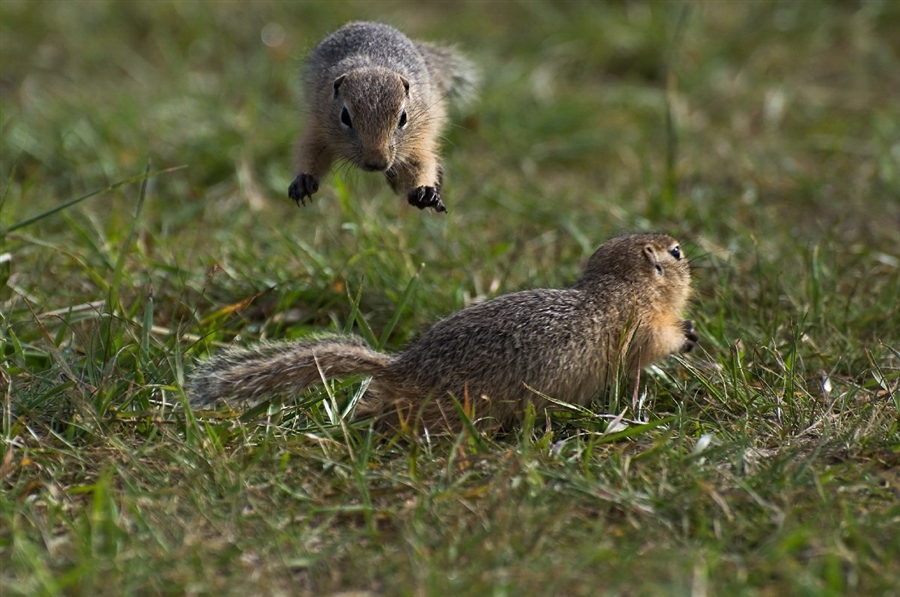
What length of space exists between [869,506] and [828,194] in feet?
11.7

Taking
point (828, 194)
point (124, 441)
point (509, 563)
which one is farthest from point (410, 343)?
point (828, 194)

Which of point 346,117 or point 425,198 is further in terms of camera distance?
point 346,117

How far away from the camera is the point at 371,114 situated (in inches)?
173

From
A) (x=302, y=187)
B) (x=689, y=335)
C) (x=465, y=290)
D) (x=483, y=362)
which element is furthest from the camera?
(x=465, y=290)

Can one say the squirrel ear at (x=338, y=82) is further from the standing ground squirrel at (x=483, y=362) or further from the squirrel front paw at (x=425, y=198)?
the standing ground squirrel at (x=483, y=362)

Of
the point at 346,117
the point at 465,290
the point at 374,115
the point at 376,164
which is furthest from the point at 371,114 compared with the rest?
the point at 465,290

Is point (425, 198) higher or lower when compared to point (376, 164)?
lower

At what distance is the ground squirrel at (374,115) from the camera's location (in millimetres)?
4395

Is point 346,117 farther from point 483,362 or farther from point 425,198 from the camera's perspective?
point 483,362

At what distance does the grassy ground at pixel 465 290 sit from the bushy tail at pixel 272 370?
9cm

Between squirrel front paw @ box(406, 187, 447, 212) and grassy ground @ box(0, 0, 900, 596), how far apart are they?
532 millimetres

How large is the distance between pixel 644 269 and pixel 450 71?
5.53 ft

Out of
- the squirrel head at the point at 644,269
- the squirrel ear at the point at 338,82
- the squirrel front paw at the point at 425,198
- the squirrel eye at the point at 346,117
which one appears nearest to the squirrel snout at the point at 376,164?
the squirrel front paw at the point at 425,198

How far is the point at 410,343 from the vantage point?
4531 mm
